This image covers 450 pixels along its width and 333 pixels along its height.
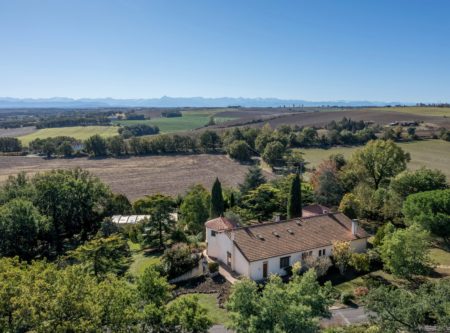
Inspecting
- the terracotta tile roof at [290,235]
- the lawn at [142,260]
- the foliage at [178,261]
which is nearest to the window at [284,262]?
the terracotta tile roof at [290,235]

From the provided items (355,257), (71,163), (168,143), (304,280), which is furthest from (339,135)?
(304,280)

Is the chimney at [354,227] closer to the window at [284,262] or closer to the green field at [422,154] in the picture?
the window at [284,262]

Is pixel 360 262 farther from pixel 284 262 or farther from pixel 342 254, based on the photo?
pixel 284 262

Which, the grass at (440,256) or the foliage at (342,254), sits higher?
the foliage at (342,254)

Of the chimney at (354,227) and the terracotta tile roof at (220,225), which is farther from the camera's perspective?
the chimney at (354,227)

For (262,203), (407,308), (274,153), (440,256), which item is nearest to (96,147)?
(274,153)

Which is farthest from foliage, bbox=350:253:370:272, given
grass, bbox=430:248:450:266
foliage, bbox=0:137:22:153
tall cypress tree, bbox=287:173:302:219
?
foliage, bbox=0:137:22:153

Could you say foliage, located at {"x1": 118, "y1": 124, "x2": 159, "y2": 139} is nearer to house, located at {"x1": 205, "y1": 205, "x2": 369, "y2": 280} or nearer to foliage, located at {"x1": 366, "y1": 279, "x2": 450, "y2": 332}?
house, located at {"x1": 205, "y1": 205, "x2": 369, "y2": 280}
